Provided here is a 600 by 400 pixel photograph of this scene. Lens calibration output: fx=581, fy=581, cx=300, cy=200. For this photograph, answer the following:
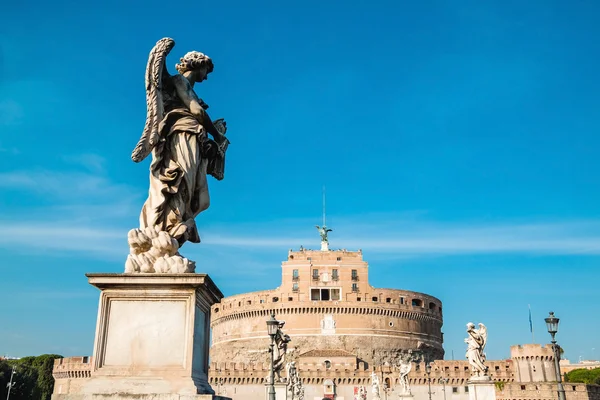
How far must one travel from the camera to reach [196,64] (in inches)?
205

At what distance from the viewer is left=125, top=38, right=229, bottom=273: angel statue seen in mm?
4520

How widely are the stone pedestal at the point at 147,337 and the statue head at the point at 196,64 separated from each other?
6.52 feet

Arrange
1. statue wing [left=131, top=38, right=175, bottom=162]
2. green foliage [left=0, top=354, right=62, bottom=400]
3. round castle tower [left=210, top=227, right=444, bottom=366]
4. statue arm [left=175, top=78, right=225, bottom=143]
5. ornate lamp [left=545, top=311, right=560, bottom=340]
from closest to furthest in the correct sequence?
statue wing [left=131, top=38, right=175, bottom=162], statue arm [left=175, top=78, right=225, bottom=143], ornate lamp [left=545, top=311, right=560, bottom=340], green foliage [left=0, top=354, right=62, bottom=400], round castle tower [left=210, top=227, right=444, bottom=366]

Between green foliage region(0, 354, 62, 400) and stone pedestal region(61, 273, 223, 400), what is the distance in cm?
6306

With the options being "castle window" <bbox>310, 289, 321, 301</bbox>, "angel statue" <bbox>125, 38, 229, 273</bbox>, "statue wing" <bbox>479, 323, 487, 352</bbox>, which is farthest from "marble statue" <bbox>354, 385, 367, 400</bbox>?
"angel statue" <bbox>125, 38, 229, 273</bbox>

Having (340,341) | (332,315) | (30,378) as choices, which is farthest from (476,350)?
(30,378)

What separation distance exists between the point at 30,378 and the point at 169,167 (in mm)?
73235

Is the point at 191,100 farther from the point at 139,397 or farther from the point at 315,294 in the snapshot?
the point at 315,294

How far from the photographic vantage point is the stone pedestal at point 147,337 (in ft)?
13.3

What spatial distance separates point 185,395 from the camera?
395 centimetres

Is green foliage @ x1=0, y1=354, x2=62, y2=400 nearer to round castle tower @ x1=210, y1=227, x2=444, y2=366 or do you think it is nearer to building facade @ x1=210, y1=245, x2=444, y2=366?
round castle tower @ x1=210, y1=227, x2=444, y2=366

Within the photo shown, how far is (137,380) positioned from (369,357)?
252ft

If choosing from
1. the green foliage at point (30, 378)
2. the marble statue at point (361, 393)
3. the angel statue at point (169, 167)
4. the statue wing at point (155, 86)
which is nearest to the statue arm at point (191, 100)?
the angel statue at point (169, 167)

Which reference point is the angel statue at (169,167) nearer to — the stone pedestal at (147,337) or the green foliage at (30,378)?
the stone pedestal at (147,337)
